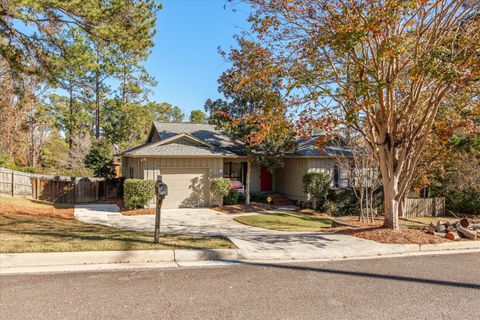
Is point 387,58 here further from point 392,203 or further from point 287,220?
point 287,220

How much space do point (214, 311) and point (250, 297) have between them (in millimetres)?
644

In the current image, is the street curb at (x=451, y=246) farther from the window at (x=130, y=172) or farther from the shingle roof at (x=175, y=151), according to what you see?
the window at (x=130, y=172)

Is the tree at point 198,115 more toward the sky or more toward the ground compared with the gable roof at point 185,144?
more toward the sky

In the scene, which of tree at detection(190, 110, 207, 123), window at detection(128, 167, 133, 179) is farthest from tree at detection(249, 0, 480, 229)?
tree at detection(190, 110, 207, 123)

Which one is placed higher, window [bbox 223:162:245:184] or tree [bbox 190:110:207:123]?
tree [bbox 190:110:207:123]

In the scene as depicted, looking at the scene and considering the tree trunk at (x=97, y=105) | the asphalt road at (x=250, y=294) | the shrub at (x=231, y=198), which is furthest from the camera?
the tree trunk at (x=97, y=105)

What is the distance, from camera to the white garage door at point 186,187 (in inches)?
652

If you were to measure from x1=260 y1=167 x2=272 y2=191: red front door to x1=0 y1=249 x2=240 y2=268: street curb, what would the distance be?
14742 millimetres

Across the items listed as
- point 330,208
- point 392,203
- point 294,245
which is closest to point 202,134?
point 330,208

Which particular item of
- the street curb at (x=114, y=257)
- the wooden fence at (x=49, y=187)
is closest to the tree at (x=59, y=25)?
the street curb at (x=114, y=257)

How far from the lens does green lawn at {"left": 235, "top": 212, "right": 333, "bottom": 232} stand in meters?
13.1

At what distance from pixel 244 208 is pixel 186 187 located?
125 inches

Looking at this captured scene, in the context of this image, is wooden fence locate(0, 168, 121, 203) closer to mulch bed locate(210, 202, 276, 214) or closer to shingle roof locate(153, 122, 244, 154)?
shingle roof locate(153, 122, 244, 154)

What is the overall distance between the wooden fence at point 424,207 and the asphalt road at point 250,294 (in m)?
12.9
